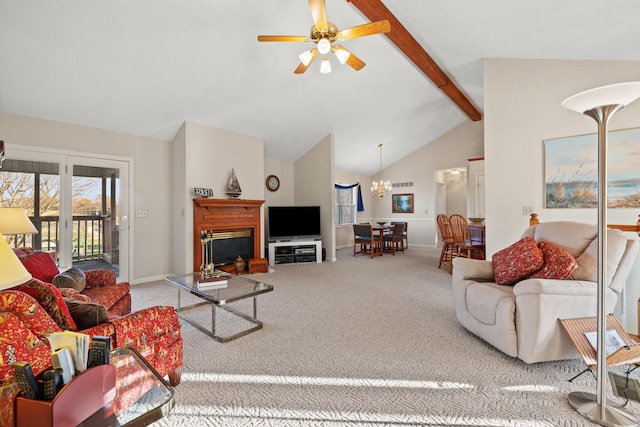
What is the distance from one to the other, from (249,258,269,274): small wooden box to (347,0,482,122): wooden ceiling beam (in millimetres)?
4023

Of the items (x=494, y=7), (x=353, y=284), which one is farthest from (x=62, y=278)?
(x=494, y=7)

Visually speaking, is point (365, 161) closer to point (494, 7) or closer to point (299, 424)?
point (494, 7)

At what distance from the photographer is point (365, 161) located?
859cm

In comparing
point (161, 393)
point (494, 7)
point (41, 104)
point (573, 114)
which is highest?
point (494, 7)

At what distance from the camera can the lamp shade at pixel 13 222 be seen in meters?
2.43

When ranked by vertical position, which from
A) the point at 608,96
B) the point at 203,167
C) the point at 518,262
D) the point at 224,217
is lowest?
the point at 518,262

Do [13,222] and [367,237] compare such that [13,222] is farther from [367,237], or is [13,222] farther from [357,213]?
[357,213]

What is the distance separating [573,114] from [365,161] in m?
Answer: 5.41

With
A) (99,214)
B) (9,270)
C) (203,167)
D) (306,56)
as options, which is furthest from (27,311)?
(203,167)

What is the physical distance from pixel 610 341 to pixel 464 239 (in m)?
3.40

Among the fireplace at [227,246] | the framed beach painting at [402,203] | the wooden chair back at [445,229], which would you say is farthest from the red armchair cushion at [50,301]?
the framed beach painting at [402,203]

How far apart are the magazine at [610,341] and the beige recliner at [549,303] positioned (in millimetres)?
138

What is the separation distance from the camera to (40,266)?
2336 mm

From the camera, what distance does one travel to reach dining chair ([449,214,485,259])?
5020 millimetres
